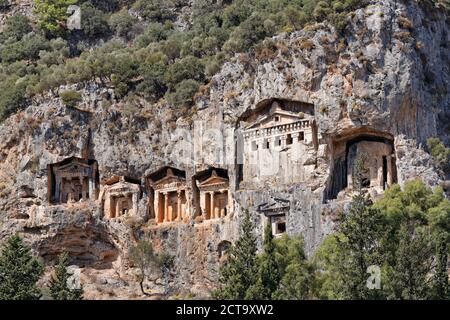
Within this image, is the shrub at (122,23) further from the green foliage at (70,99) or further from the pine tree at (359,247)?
the pine tree at (359,247)

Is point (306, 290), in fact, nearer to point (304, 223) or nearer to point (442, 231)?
point (442, 231)

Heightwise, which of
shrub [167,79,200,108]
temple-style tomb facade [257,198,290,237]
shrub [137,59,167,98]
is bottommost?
temple-style tomb facade [257,198,290,237]

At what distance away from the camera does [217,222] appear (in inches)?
2785

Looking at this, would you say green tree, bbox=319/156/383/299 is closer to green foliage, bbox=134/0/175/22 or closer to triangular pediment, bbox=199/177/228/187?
triangular pediment, bbox=199/177/228/187

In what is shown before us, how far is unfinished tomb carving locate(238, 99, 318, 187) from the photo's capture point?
69.2 m

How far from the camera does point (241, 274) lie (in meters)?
55.7

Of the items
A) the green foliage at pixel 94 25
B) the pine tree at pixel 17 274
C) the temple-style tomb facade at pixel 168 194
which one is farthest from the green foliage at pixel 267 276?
the green foliage at pixel 94 25

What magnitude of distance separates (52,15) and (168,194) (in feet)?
107

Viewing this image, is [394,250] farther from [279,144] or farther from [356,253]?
[279,144]

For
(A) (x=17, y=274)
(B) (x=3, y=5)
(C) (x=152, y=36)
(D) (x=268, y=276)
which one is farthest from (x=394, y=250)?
(B) (x=3, y=5)

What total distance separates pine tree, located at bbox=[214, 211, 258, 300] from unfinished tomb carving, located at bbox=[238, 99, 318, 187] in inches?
456

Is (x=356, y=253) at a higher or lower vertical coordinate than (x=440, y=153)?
lower

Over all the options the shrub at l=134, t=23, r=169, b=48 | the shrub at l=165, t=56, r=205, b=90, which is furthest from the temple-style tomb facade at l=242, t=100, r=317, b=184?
the shrub at l=134, t=23, r=169, b=48

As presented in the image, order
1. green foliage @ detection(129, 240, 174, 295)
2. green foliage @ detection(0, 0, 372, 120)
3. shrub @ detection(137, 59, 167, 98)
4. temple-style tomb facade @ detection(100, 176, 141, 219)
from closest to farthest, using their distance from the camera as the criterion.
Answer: green foliage @ detection(129, 240, 174, 295) → temple-style tomb facade @ detection(100, 176, 141, 219) → green foliage @ detection(0, 0, 372, 120) → shrub @ detection(137, 59, 167, 98)
